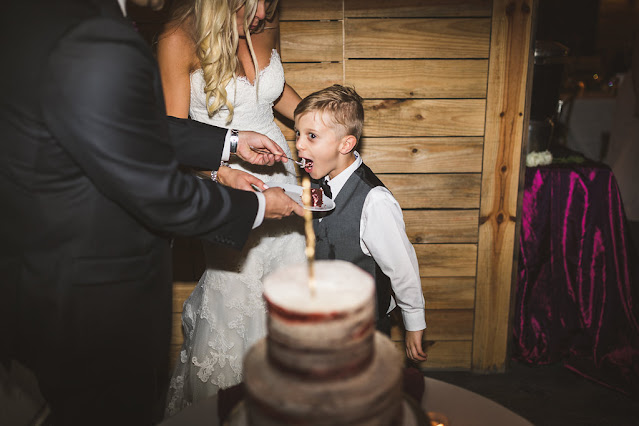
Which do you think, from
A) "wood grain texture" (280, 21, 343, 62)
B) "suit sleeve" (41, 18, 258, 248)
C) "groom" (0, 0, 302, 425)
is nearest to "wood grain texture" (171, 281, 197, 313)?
"groom" (0, 0, 302, 425)

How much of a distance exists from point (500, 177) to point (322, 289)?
211 cm

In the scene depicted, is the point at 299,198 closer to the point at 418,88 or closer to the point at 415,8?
the point at 418,88

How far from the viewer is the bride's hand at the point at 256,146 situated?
6.77ft

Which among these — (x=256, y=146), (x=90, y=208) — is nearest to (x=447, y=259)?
(x=256, y=146)

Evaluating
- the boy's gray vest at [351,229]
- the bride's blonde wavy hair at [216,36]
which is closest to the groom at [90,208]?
the boy's gray vest at [351,229]

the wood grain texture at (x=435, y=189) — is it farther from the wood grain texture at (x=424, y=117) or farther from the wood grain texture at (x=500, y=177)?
the wood grain texture at (x=424, y=117)

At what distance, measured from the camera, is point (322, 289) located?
2.59 feet

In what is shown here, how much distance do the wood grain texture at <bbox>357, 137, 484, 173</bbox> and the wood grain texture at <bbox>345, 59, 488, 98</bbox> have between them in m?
0.23

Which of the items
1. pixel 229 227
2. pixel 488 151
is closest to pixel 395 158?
pixel 488 151

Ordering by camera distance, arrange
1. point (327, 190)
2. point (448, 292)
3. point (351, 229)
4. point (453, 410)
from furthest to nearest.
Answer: point (448, 292), point (327, 190), point (351, 229), point (453, 410)

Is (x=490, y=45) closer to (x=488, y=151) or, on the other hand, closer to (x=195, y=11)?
(x=488, y=151)

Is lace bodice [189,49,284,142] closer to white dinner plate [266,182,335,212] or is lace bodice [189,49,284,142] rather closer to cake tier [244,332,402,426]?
white dinner plate [266,182,335,212]

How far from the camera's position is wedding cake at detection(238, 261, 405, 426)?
2.38 ft

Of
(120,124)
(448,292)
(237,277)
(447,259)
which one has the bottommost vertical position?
(448,292)
